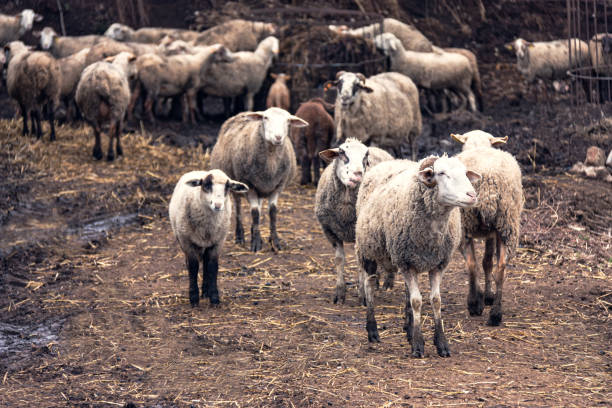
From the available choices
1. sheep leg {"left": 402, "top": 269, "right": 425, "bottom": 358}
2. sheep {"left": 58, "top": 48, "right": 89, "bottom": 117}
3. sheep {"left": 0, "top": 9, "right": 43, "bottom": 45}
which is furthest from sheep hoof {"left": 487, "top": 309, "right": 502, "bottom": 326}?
sheep {"left": 0, "top": 9, "right": 43, "bottom": 45}

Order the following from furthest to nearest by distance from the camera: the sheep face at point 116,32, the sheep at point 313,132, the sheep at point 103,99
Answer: the sheep face at point 116,32
the sheep at point 103,99
the sheep at point 313,132

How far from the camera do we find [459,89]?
17.2 meters

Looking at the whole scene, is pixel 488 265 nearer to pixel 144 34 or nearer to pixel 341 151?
pixel 341 151

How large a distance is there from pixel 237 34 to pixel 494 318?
13.2 m

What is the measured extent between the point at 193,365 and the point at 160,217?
4801 mm

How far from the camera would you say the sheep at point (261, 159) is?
861 centimetres

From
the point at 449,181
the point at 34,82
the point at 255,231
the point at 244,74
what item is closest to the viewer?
the point at 449,181

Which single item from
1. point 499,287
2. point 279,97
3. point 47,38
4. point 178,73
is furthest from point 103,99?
point 499,287

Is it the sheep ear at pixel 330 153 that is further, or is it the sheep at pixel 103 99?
the sheep at pixel 103 99

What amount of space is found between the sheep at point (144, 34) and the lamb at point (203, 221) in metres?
12.5

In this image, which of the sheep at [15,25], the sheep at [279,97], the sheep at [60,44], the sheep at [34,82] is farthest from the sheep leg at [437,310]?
the sheep at [15,25]

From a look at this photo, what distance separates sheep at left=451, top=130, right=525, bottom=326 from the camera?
6.14 m

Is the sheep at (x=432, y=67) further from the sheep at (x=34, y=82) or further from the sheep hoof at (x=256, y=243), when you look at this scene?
the sheep hoof at (x=256, y=243)

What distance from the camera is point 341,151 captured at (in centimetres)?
686
